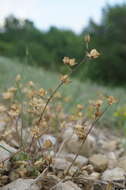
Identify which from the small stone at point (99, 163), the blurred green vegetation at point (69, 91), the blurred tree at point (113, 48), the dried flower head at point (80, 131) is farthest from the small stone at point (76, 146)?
the blurred tree at point (113, 48)

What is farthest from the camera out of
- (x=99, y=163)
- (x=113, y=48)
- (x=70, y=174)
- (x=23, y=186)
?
(x=113, y=48)

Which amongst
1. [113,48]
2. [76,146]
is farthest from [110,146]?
[113,48]

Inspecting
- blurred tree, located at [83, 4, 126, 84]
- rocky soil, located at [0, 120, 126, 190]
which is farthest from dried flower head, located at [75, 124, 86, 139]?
blurred tree, located at [83, 4, 126, 84]

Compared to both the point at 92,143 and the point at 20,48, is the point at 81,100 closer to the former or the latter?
the point at 92,143

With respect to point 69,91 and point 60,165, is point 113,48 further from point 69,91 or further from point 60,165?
point 60,165

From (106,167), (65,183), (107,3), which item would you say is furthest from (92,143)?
(107,3)

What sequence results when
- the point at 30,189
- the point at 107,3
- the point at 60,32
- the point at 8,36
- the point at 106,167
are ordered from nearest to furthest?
the point at 30,189
the point at 106,167
the point at 107,3
the point at 8,36
the point at 60,32

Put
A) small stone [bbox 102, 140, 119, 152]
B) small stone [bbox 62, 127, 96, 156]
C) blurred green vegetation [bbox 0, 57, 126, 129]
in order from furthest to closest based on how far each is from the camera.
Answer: blurred green vegetation [bbox 0, 57, 126, 129] → small stone [bbox 102, 140, 119, 152] → small stone [bbox 62, 127, 96, 156]

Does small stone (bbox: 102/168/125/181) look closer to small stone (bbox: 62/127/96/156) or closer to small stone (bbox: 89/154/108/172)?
small stone (bbox: 89/154/108/172)

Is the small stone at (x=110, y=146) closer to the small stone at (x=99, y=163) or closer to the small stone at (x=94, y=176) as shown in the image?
the small stone at (x=99, y=163)

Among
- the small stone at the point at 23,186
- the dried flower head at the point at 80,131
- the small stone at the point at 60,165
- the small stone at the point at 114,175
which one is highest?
the dried flower head at the point at 80,131

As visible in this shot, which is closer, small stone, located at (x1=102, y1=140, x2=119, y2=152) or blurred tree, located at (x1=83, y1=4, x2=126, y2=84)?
small stone, located at (x1=102, y1=140, x2=119, y2=152)
